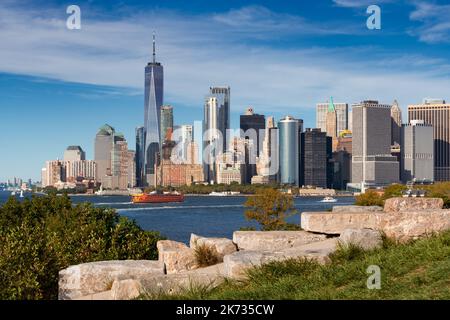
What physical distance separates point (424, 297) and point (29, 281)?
322 inches

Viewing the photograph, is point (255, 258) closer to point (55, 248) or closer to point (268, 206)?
point (55, 248)

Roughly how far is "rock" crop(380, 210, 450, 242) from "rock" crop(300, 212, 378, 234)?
62.0 inches

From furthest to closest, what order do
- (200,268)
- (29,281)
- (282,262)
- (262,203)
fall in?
(262,203) → (29,281) → (200,268) → (282,262)

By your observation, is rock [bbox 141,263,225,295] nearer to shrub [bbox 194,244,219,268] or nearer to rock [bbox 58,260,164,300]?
rock [bbox 58,260,164,300]

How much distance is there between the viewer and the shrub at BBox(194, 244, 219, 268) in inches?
485

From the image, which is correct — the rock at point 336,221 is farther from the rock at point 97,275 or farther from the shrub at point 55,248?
the shrub at point 55,248

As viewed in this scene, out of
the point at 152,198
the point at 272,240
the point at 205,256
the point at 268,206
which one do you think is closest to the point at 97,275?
the point at 205,256

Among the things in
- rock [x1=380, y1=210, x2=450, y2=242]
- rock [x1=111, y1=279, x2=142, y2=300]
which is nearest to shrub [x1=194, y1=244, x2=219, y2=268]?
rock [x1=111, y1=279, x2=142, y2=300]

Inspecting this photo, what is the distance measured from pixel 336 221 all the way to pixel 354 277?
427 cm

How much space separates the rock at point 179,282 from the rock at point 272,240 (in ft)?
8.50

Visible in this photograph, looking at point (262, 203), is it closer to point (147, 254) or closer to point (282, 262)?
point (147, 254)

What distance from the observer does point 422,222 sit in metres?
11.7

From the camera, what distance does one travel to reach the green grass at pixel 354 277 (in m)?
8.42
